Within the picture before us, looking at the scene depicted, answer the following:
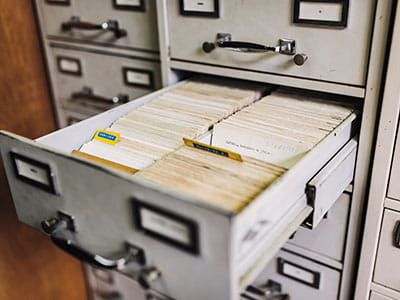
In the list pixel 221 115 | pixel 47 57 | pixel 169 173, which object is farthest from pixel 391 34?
pixel 47 57

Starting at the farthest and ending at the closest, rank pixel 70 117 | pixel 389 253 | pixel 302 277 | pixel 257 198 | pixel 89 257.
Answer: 1. pixel 70 117
2. pixel 302 277
3. pixel 389 253
4. pixel 89 257
5. pixel 257 198

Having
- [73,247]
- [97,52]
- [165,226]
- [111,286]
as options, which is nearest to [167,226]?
[165,226]

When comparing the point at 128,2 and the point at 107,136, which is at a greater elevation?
the point at 128,2

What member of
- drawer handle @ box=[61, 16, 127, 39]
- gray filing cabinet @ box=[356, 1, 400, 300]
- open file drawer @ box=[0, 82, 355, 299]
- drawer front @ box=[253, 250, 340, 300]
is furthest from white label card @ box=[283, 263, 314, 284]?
drawer handle @ box=[61, 16, 127, 39]

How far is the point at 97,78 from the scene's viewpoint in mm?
1342

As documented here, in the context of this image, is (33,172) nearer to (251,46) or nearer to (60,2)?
(251,46)

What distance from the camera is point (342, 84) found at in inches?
34.0

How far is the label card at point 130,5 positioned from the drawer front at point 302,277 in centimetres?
70

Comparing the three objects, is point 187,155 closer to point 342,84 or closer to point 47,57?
point 342,84

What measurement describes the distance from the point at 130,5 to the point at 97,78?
0.28 meters

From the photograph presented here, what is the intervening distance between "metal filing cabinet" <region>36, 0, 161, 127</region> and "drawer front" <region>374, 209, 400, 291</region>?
66 centimetres

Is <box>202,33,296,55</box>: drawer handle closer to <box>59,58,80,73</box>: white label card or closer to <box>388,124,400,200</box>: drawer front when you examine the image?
<box>388,124,400,200</box>: drawer front

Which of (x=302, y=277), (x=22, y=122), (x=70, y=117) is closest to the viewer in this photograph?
(x=302, y=277)

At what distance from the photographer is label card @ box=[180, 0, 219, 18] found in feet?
3.16
